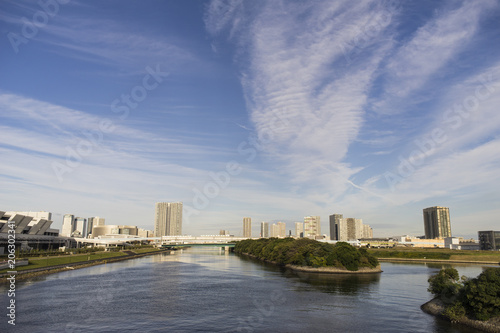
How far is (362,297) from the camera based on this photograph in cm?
6375

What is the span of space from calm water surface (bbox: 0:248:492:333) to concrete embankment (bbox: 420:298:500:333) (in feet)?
5.71

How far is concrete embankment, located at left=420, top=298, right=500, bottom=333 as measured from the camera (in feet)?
132

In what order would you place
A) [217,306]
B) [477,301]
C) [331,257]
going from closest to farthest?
[477,301] → [217,306] → [331,257]

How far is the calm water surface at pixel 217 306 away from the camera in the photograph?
138 feet

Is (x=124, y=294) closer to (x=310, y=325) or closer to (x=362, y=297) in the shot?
(x=310, y=325)

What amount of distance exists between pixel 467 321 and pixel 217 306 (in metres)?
36.8

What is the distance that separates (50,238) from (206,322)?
164 metres

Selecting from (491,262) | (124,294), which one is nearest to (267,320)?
(124,294)

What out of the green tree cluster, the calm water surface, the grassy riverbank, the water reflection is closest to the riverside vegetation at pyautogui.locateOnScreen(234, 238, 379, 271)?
the water reflection

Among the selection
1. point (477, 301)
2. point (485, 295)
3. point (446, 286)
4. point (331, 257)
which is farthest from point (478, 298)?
point (331, 257)

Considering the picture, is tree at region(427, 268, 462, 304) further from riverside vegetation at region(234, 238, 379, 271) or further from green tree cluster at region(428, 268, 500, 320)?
riverside vegetation at region(234, 238, 379, 271)

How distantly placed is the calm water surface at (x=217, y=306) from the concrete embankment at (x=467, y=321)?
1741 mm

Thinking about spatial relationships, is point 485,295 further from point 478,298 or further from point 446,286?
point 446,286

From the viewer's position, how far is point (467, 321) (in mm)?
43594
